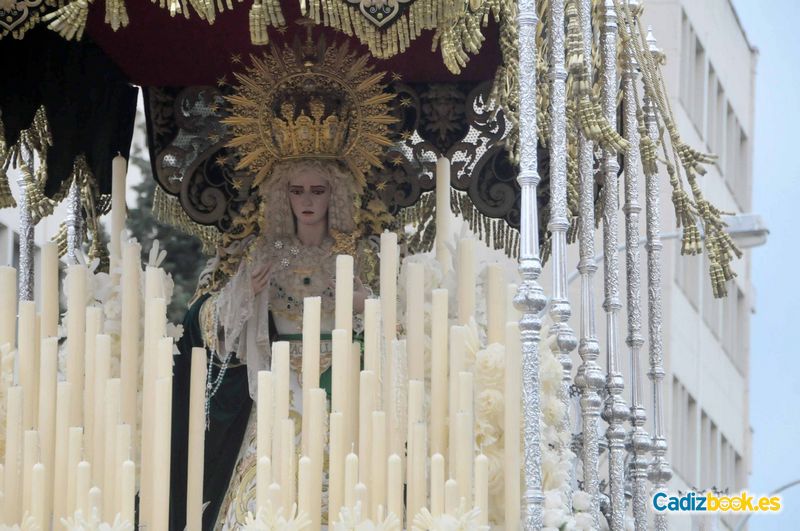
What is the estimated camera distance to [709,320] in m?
29.5

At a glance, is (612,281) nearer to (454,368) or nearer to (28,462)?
(454,368)

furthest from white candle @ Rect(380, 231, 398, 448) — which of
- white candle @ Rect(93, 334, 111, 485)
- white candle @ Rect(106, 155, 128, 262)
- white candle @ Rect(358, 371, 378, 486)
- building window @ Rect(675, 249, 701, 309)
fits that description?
building window @ Rect(675, 249, 701, 309)

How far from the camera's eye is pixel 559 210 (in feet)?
30.2

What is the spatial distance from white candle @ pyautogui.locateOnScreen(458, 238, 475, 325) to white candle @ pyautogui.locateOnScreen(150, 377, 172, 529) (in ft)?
4.36

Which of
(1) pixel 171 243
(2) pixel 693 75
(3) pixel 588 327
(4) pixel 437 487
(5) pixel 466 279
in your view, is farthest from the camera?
(2) pixel 693 75

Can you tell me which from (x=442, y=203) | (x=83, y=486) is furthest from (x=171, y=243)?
(x=83, y=486)

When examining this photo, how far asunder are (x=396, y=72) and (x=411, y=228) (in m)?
1.44

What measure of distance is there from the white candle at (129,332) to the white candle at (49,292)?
31 cm

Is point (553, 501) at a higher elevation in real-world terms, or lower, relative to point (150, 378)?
lower

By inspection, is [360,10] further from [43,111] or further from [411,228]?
[411,228]

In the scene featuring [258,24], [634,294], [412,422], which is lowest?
[412,422]

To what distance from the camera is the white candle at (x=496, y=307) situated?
9.08 m

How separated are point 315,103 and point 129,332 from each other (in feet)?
6.35

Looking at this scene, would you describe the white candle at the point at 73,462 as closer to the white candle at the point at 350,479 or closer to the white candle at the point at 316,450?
the white candle at the point at 316,450
